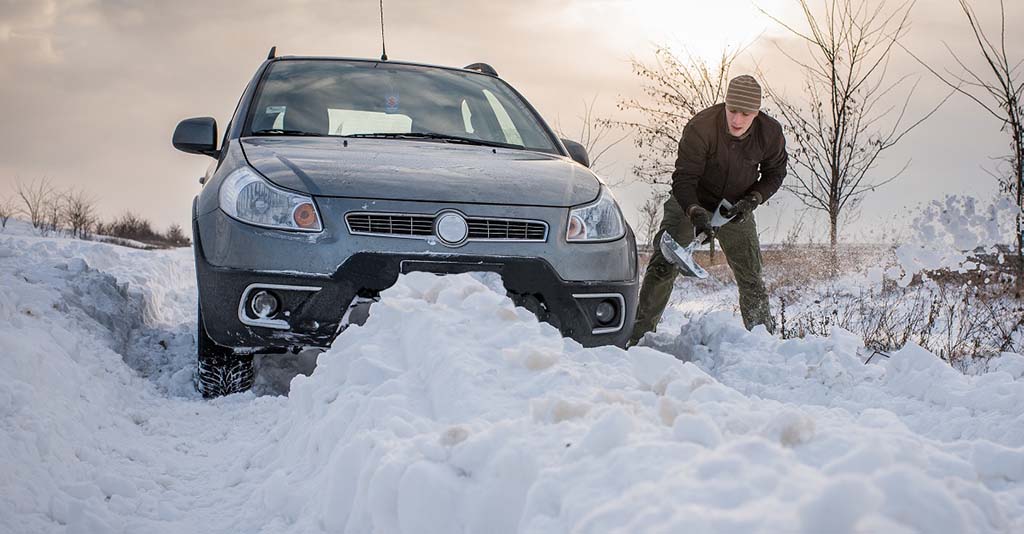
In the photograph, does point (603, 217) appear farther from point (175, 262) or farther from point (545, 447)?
point (175, 262)

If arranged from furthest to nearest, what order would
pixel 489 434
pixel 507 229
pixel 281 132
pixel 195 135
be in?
1. pixel 195 135
2. pixel 281 132
3. pixel 507 229
4. pixel 489 434

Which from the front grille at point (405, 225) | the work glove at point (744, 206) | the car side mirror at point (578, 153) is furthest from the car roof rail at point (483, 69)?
the front grille at point (405, 225)

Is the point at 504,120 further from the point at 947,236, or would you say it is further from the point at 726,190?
the point at 947,236

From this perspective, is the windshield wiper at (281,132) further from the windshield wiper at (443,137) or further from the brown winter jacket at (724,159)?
the brown winter jacket at (724,159)

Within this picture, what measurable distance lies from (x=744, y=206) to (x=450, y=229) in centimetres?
284

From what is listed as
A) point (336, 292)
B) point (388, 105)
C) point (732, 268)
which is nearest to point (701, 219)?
A: point (732, 268)

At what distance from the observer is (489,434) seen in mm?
2225

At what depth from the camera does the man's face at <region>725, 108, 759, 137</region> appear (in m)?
5.76

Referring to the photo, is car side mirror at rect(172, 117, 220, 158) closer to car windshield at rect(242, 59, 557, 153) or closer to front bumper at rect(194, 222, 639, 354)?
car windshield at rect(242, 59, 557, 153)

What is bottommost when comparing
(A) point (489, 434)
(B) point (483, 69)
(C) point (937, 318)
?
(C) point (937, 318)

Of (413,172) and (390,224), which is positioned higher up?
(413,172)

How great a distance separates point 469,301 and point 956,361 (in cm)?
403

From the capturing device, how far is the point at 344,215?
385 cm

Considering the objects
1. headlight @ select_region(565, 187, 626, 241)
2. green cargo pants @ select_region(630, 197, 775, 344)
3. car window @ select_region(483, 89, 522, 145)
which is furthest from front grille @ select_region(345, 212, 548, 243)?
green cargo pants @ select_region(630, 197, 775, 344)
